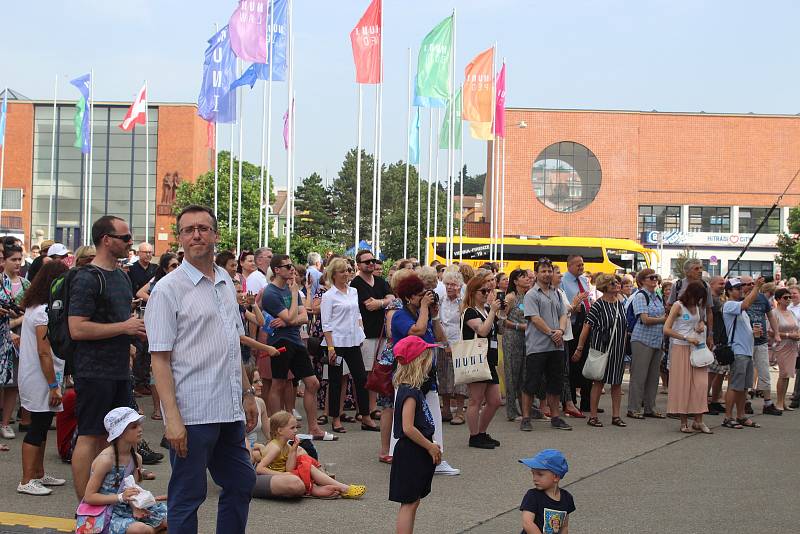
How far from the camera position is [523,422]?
39.3ft

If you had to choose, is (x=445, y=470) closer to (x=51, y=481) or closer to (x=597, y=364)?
(x=51, y=481)

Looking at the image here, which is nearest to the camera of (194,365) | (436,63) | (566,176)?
(194,365)

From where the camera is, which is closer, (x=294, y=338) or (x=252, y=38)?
(x=294, y=338)

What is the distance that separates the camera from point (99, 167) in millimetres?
86000

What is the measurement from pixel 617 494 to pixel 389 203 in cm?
8294

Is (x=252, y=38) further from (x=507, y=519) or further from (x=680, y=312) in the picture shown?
(x=507, y=519)

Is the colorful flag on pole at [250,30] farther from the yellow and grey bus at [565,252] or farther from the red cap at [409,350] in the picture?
the yellow and grey bus at [565,252]

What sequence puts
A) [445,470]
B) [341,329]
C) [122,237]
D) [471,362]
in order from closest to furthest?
[122,237] < [445,470] < [471,362] < [341,329]

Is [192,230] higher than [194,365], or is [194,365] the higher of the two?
[192,230]

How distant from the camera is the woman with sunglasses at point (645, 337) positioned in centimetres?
1320

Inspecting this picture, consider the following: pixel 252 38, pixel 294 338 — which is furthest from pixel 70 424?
pixel 252 38

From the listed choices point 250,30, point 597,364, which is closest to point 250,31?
point 250,30

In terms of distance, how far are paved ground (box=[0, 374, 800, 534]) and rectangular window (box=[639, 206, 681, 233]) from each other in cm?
7621

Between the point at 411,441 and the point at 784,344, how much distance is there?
1068cm
